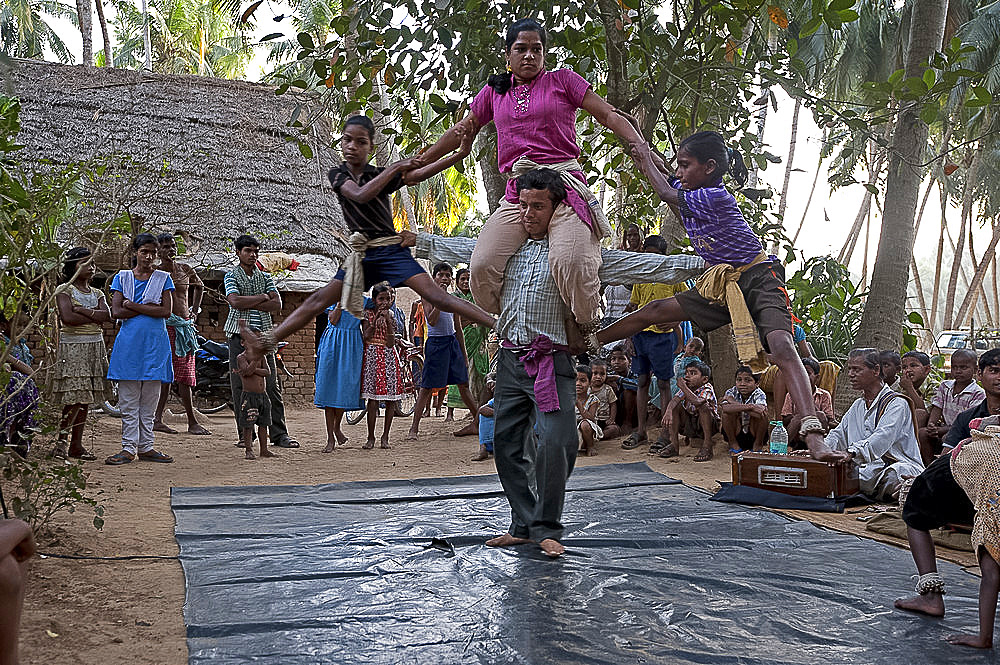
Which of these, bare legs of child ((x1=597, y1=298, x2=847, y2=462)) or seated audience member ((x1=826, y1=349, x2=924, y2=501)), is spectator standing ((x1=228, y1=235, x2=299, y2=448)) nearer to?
bare legs of child ((x1=597, y1=298, x2=847, y2=462))

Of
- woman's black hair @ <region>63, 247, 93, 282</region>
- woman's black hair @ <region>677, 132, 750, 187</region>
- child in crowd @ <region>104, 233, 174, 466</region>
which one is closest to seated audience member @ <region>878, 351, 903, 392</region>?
woman's black hair @ <region>677, 132, 750, 187</region>

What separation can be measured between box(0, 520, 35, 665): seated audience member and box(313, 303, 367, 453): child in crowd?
5956mm

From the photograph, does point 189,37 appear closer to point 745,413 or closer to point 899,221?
point 899,221

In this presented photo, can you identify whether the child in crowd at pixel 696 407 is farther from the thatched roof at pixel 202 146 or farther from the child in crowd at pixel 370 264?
the thatched roof at pixel 202 146

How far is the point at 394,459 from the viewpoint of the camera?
7.44 m

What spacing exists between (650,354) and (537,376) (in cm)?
387

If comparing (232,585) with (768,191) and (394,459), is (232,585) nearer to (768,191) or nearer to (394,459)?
(394,459)

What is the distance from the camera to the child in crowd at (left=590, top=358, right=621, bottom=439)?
26.6 feet

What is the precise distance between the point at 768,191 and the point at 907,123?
2.73m

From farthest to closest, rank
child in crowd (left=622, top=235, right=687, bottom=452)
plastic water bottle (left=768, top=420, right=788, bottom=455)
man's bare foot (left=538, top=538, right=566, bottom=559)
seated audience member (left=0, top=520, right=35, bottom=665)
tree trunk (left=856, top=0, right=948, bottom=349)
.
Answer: tree trunk (left=856, top=0, right=948, bottom=349) < child in crowd (left=622, top=235, right=687, bottom=452) < plastic water bottle (left=768, top=420, right=788, bottom=455) < man's bare foot (left=538, top=538, right=566, bottom=559) < seated audience member (left=0, top=520, right=35, bottom=665)

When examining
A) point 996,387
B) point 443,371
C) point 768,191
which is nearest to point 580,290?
point 996,387

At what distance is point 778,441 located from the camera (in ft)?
19.8

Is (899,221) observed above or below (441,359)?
above

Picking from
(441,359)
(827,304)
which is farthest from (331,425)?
(827,304)
